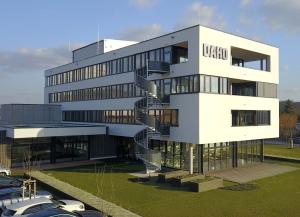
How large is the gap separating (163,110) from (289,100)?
243 ft

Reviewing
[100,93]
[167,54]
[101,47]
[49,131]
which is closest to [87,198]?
[167,54]

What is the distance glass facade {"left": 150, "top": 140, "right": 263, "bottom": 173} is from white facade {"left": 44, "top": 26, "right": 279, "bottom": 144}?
1251 millimetres

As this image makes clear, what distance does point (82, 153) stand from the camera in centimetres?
3834

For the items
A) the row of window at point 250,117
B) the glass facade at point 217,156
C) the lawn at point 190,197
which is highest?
the row of window at point 250,117

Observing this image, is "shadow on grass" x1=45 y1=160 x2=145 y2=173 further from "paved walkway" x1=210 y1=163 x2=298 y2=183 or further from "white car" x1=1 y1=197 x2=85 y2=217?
"white car" x1=1 y1=197 x2=85 y2=217

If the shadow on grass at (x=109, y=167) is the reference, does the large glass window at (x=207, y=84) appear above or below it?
above

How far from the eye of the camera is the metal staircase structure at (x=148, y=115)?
2986 centimetres

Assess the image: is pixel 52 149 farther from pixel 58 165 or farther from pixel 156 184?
pixel 156 184

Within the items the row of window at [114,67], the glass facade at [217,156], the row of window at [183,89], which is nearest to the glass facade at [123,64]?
the row of window at [114,67]

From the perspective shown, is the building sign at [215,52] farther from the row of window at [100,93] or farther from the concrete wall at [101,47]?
the concrete wall at [101,47]

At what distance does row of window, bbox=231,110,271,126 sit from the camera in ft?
111

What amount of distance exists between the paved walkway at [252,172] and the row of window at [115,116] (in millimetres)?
5900

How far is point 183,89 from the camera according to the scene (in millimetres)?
29938

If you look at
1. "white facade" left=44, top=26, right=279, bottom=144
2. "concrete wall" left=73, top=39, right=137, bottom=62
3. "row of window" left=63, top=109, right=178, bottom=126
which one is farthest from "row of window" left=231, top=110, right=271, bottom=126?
"concrete wall" left=73, top=39, right=137, bottom=62
